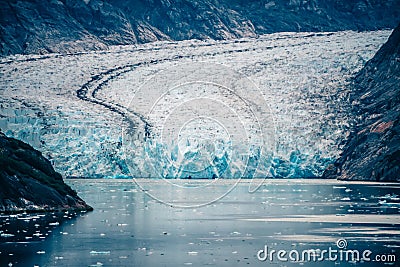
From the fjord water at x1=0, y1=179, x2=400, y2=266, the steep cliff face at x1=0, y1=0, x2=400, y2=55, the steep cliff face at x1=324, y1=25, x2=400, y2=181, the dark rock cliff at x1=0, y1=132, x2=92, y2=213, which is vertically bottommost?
the fjord water at x1=0, y1=179, x2=400, y2=266

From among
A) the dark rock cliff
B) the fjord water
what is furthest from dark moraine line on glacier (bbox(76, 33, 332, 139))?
the dark rock cliff

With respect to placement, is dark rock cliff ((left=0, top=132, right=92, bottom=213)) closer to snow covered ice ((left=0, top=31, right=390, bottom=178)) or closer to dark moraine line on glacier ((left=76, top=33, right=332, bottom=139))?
snow covered ice ((left=0, top=31, right=390, bottom=178))

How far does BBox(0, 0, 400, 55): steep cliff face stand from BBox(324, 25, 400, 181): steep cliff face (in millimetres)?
20506

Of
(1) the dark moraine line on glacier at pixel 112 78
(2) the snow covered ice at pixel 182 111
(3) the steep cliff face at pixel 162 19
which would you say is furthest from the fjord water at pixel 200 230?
(3) the steep cliff face at pixel 162 19

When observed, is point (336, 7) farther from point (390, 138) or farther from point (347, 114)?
point (390, 138)

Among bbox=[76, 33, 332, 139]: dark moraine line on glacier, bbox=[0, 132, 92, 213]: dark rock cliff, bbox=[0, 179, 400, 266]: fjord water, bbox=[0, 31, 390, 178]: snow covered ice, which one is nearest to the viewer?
bbox=[0, 179, 400, 266]: fjord water

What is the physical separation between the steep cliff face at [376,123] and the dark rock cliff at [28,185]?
17971 mm

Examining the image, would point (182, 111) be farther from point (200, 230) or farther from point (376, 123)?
point (200, 230)

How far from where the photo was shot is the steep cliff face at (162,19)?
2345 inches

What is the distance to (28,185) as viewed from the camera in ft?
63.1

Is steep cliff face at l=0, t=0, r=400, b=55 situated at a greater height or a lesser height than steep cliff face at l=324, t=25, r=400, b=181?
greater

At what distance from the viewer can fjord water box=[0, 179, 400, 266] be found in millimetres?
13328

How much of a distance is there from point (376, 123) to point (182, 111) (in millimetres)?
8863

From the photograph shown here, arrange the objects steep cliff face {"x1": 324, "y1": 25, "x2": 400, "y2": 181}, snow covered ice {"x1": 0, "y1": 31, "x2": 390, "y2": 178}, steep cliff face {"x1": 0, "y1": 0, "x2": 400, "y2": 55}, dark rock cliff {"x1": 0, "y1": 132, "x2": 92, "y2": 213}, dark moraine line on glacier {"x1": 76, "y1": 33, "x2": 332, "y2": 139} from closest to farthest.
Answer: dark rock cliff {"x1": 0, "y1": 132, "x2": 92, "y2": 213} < steep cliff face {"x1": 324, "y1": 25, "x2": 400, "y2": 181} < snow covered ice {"x1": 0, "y1": 31, "x2": 390, "y2": 178} < dark moraine line on glacier {"x1": 76, "y1": 33, "x2": 332, "y2": 139} < steep cliff face {"x1": 0, "y1": 0, "x2": 400, "y2": 55}
